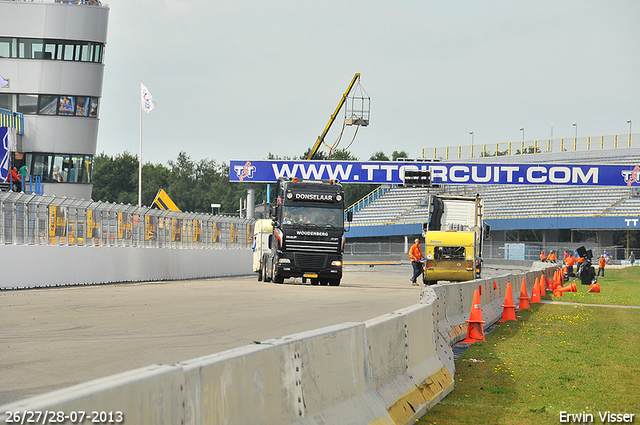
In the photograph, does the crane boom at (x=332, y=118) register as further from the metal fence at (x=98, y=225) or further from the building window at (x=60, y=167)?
the metal fence at (x=98, y=225)

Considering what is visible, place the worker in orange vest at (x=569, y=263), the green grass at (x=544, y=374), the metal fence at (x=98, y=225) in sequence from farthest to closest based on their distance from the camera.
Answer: the worker in orange vest at (x=569, y=263) < the metal fence at (x=98, y=225) < the green grass at (x=544, y=374)

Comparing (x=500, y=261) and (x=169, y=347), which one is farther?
(x=500, y=261)

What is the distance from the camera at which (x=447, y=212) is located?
35.0 metres

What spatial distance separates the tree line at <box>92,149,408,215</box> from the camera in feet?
422

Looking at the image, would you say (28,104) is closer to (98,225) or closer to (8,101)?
(8,101)

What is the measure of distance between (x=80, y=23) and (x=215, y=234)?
1678 cm

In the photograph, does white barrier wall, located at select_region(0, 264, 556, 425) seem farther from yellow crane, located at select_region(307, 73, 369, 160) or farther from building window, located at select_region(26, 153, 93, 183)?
yellow crane, located at select_region(307, 73, 369, 160)

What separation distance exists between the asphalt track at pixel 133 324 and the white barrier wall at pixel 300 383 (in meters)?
2.99

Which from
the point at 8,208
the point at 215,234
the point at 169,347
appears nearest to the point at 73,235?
the point at 8,208

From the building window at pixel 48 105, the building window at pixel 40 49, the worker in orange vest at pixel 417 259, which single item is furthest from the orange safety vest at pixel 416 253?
the building window at pixel 40 49

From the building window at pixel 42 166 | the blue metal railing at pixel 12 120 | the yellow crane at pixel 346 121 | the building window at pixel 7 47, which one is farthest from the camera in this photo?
the yellow crane at pixel 346 121

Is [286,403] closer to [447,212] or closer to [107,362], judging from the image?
[107,362]

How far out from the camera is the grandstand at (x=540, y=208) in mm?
69500

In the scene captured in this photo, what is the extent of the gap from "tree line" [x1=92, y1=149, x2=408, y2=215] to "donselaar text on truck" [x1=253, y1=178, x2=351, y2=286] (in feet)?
316
